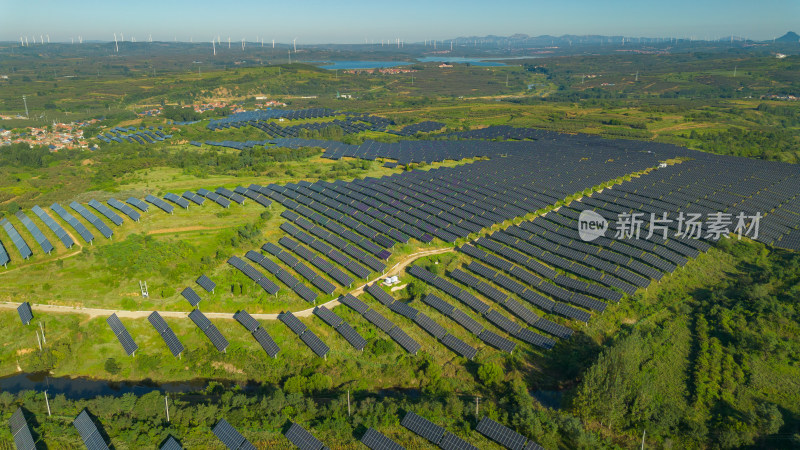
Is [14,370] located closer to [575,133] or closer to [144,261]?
[144,261]

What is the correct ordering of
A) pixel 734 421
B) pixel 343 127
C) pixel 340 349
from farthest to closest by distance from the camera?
pixel 343 127, pixel 340 349, pixel 734 421

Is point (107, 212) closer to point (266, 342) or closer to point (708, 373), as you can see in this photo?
point (266, 342)

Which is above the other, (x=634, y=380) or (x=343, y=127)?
(x=343, y=127)

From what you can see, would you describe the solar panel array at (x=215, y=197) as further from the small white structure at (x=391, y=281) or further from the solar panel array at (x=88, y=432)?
the solar panel array at (x=88, y=432)

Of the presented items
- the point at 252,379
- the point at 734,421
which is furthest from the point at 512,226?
the point at 252,379

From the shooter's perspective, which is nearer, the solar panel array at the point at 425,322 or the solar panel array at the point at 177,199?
the solar panel array at the point at 425,322

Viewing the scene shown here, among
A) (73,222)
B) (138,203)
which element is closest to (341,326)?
(138,203)

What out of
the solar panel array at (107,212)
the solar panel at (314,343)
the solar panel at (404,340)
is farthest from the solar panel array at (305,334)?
the solar panel array at (107,212)

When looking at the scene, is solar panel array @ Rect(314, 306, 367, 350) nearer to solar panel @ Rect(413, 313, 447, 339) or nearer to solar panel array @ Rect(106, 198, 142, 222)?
solar panel @ Rect(413, 313, 447, 339)
